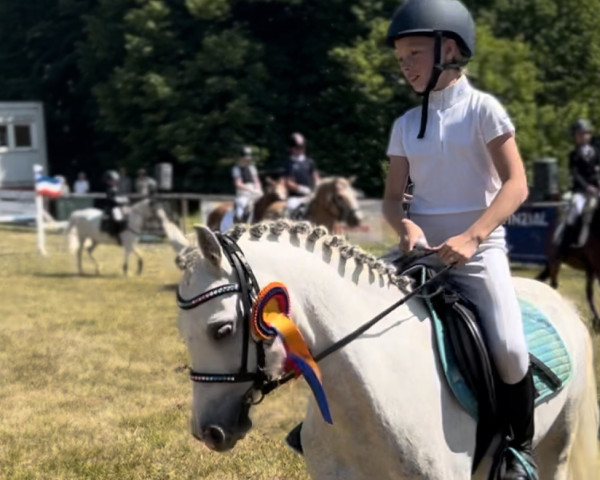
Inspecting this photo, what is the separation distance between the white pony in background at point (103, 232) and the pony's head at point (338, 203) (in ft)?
19.9

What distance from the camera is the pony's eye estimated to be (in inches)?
110

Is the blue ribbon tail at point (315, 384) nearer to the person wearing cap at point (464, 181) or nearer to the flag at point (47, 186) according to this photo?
the person wearing cap at point (464, 181)

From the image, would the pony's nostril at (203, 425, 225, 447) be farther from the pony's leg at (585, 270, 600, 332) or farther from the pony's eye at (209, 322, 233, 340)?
the pony's leg at (585, 270, 600, 332)

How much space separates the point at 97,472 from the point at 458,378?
3.12m

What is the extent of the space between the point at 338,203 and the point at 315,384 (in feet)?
33.2

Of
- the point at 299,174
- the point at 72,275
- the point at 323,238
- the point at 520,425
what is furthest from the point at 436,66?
the point at 72,275

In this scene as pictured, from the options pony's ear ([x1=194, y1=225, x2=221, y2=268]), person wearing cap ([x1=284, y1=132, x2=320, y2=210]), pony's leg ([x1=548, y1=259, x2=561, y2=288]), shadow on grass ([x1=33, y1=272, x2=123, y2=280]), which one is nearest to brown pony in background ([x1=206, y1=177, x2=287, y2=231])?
person wearing cap ([x1=284, y1=132, x2=320, y2=210])

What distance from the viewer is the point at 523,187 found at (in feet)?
10.3

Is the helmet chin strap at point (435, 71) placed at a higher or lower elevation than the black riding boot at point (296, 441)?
higher

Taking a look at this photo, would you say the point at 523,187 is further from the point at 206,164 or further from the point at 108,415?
the point at 206,164

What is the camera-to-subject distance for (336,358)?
3.01 metres

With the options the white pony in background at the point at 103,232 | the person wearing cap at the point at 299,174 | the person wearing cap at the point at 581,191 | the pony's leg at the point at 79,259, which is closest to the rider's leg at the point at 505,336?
the person wearing cap at the point at 581,191

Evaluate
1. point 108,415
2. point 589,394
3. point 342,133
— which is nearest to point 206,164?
point 342,133

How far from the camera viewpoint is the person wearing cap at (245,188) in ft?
49.3
